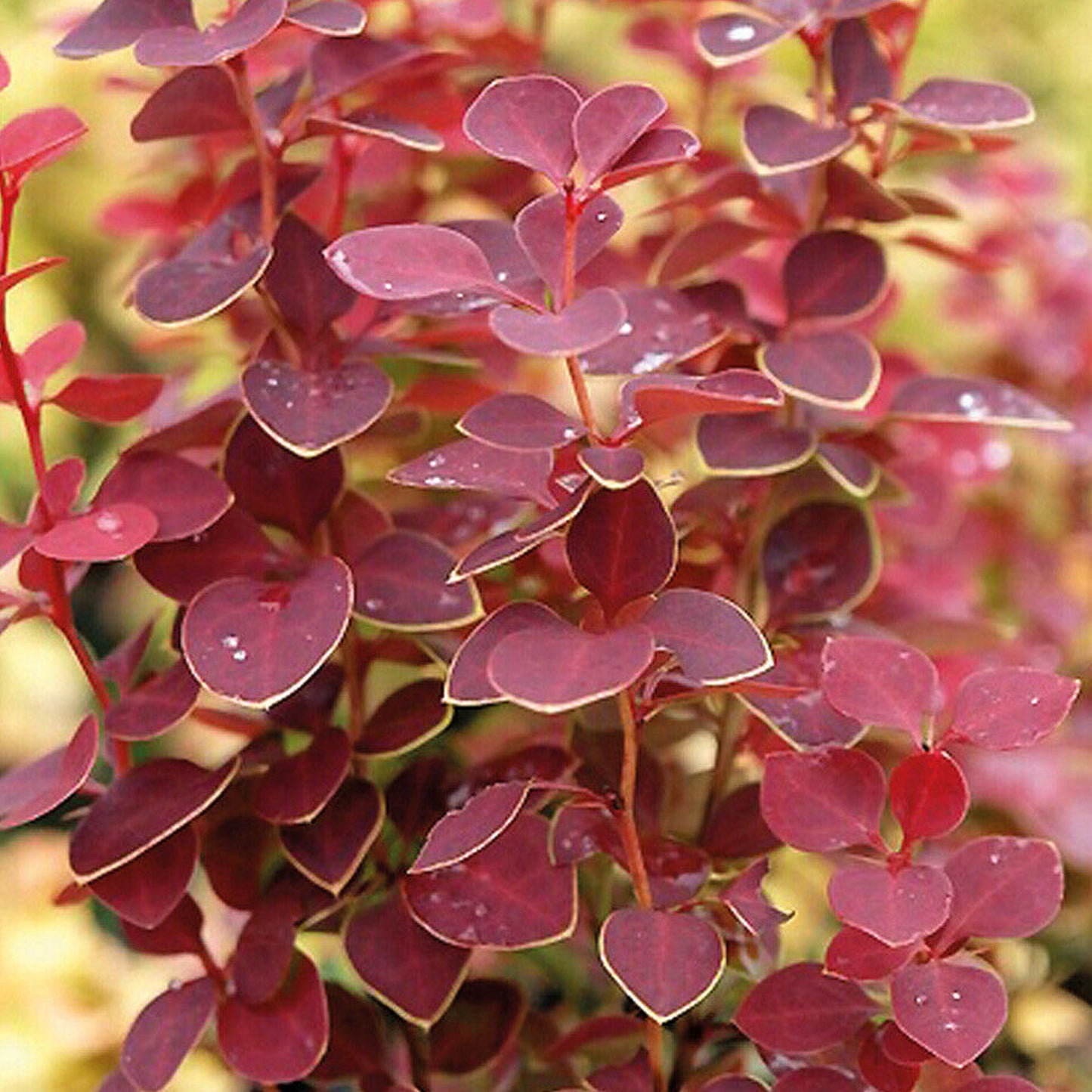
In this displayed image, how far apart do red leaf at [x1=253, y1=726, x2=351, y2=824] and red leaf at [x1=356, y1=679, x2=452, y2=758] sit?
15 millimetres

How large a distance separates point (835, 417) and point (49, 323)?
1732mm

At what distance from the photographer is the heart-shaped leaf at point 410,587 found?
66 cm

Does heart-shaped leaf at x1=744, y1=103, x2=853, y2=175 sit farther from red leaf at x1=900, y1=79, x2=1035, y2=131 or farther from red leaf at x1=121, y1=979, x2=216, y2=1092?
red leaf at x1=121, y1=979, x2=216, y2=1092

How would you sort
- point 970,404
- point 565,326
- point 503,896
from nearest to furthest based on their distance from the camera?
point 565,326, point 503,896, point 970,404

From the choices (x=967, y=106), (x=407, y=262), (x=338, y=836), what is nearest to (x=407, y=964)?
(x=338, y=836)

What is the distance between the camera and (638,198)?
1.65 meters

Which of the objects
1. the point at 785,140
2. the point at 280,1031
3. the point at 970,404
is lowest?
the point at 280,1031

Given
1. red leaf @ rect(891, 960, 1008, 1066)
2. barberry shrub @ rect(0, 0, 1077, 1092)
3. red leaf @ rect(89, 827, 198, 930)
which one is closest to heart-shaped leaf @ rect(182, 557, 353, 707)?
barberry shrub @ rect(0, 0, 1077, 1092)

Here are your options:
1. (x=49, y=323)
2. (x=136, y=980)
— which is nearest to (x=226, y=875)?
(x=136, y=980)

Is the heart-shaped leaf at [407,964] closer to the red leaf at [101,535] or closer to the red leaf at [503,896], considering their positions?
the red leaf at [503,896]

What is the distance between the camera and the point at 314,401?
0.65m

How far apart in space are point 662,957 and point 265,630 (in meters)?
0.17

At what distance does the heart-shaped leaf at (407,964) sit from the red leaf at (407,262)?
0.25 meters

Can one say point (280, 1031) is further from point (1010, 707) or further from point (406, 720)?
point (1010, 707)
